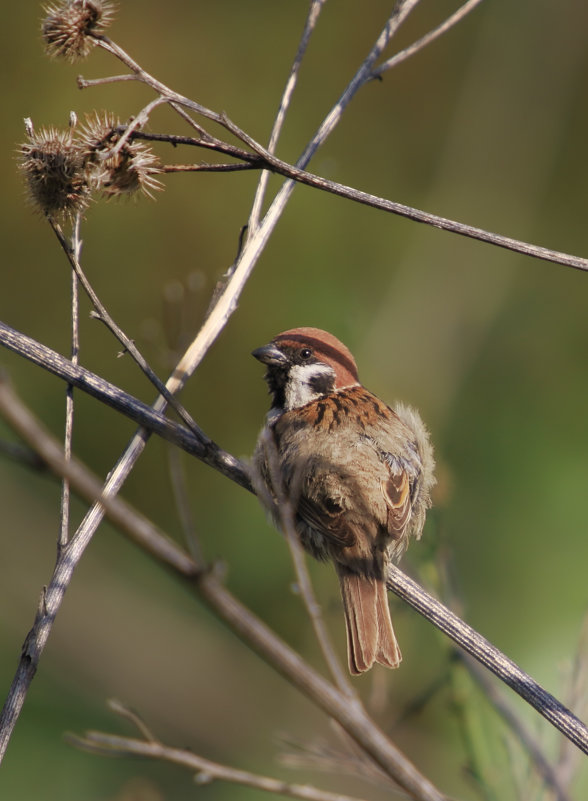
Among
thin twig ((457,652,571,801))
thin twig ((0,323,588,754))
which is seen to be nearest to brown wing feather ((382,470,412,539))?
thin twig ((0,323,588,754))

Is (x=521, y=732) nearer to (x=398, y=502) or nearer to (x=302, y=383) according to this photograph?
(x=398, y=502)

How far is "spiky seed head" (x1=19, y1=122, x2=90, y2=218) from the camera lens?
8.43ft

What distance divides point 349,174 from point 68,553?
4.11 metres

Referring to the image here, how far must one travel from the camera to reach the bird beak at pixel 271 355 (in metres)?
3.86

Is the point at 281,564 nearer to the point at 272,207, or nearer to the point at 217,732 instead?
the point at 217,732

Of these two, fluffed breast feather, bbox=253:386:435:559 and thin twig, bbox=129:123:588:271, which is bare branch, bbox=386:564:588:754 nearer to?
fluffed breast feather, bbox=253:386:435:559

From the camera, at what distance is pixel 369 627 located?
3.18 metres

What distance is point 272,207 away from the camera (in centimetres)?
309

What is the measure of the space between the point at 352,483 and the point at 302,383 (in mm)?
708

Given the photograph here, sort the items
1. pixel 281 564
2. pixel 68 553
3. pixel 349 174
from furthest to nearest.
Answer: pixel 349 174 < pixel 281 564 < pixel 68 553

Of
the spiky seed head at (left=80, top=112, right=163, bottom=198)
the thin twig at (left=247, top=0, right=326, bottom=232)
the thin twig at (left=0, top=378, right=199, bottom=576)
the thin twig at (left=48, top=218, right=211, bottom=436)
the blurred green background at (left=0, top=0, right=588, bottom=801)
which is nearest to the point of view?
the thin twig at (left=0, top=378, right=199, bottom=576)

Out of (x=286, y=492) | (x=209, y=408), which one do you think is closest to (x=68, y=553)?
(x=286, y=492)

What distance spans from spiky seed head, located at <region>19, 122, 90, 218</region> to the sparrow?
96cm

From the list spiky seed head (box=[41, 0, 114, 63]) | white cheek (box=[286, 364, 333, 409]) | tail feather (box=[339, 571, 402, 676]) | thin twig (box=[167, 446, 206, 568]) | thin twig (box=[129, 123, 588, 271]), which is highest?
spiky seed head (box=[41, 0, 114, 63])
